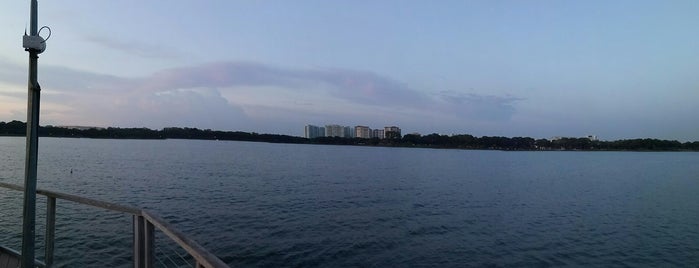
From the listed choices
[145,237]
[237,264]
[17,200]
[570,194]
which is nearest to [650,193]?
[570,194]

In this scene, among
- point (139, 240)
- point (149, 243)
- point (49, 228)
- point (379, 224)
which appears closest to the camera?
point (149, 243)

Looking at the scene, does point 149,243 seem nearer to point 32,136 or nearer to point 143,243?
point 143,243

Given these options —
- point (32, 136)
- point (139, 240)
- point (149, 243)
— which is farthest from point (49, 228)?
point (149, 243)

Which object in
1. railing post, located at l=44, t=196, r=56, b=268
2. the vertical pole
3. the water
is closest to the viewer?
the vertical pole

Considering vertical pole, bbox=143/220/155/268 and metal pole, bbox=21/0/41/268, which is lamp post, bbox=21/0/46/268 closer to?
metal pole, bbox=21/0/41/268

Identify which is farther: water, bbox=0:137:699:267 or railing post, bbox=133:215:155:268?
water, bbox=0:137:699:267

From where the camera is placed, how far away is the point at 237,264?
13148mm

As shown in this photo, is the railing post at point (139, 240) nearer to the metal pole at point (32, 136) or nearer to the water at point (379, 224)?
the metal pole at point (32, 136)

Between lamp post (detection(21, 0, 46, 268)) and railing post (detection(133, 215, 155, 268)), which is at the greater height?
lamp post (detection(21, 0, 46, 268))

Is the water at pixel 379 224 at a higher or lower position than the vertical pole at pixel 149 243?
lower

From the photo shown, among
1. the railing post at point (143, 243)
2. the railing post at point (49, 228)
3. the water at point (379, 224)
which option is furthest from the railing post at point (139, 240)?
the water at point (379, 224)

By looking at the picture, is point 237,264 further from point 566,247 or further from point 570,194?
point 570,194

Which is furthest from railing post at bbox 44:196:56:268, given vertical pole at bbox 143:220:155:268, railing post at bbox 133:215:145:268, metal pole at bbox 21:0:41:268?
vertical pole at bbox 143:220:155:268

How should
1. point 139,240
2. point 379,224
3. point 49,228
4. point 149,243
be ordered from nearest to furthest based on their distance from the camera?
point 149,243 < point 139,240 < point 49,228 < point 379,224
